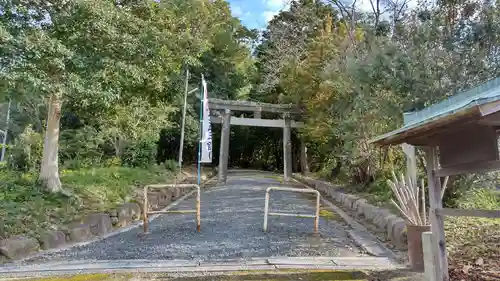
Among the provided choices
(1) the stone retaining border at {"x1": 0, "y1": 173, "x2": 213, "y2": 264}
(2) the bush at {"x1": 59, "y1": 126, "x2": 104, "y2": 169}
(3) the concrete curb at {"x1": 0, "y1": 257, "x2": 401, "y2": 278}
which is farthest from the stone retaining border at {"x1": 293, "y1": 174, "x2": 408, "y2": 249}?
(2) the bush at {"x1": 59, "y1": 126, "x2": 104, "y2": 169}

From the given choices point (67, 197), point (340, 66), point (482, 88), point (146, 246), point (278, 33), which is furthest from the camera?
point (278, 33)

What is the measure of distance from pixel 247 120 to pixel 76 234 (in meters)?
11.1

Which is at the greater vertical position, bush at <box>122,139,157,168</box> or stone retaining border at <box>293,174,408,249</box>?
bush at <box>122,139,157,168</box>

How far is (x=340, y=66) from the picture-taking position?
33.1 feet

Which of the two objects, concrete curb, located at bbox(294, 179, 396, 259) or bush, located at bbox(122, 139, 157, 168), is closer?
concrete curb, located at bbox(294, 179, 396, 259)

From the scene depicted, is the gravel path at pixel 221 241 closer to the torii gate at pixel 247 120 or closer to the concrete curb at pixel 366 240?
the concrete curb at pixel 366 240

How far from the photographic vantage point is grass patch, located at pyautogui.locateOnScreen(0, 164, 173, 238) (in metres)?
4.75

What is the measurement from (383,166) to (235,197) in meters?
3.62

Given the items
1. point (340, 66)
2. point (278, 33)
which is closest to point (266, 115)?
point (278, 33)

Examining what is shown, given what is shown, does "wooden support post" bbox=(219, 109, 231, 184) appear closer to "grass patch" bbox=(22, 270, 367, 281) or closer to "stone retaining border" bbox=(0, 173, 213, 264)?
"stone retaining border" bbox=(0, 173, 213, 264)

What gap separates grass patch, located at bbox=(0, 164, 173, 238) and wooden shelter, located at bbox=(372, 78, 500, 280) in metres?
4.37

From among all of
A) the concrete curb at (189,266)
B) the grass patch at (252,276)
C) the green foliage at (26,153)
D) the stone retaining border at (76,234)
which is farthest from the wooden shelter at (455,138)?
the green foliage at (26,153)

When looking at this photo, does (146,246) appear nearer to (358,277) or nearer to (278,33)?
(358,277)

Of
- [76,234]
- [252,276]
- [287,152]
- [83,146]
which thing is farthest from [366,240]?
[287,152]
